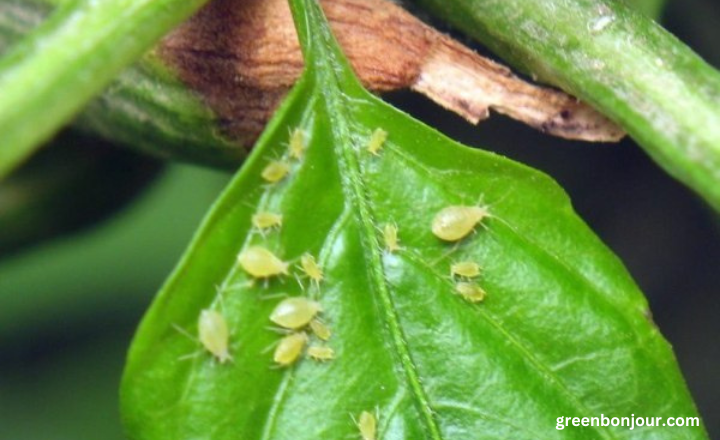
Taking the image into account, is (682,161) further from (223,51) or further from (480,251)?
(223,51)

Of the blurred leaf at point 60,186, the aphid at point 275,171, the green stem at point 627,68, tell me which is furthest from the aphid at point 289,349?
the blurred leaf at point 60,186

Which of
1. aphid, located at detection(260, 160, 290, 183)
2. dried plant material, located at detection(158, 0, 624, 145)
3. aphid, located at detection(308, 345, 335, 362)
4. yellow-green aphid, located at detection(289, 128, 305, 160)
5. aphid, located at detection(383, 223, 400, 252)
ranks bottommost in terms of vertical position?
aphid, located at detection(308, 345, 335, 362)

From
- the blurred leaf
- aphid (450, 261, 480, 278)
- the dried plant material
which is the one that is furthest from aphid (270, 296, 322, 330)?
the blurred leaf

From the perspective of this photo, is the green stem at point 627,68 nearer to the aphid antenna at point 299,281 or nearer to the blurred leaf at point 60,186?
the aphid antenna at point 299,281

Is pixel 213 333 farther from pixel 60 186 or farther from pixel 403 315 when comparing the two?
pixel 60 186

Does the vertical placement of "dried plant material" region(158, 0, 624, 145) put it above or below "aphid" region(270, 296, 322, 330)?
above

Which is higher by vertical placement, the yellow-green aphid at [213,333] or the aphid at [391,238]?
the aphid at [391,238]

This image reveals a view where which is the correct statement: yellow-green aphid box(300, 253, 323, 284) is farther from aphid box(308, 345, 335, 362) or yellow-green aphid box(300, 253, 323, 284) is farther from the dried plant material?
the dried plant material
